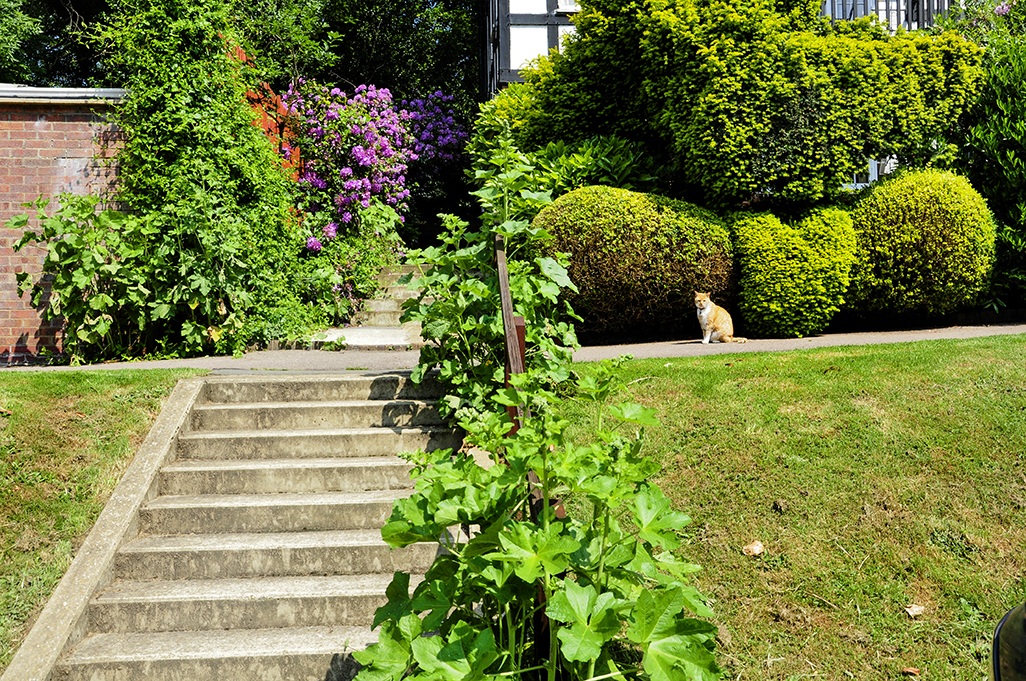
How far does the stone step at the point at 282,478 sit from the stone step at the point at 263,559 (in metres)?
0.48

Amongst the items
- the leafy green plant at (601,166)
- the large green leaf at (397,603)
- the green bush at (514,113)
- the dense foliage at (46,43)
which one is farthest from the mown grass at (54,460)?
the dense foliage at (46,43)

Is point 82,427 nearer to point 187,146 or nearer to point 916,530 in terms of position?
Answer: point 187,146

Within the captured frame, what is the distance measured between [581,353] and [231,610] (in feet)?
13.5

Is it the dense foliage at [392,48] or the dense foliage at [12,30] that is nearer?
the dense foliage at [12,30]

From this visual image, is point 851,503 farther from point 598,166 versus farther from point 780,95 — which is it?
point 598,166

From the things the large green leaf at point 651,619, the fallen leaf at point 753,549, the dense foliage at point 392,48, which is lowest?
the fallen leaf at point 753,549

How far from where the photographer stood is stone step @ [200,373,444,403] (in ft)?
16.1

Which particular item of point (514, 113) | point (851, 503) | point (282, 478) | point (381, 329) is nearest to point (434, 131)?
point (514, 113)

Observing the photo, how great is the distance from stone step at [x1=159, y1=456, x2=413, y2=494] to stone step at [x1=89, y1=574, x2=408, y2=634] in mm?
804

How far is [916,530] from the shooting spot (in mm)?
3557

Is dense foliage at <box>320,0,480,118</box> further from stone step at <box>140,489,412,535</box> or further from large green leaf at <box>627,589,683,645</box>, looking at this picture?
large green leaf at <box>627,589,683,645</box>

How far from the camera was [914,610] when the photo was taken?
3.14 metres

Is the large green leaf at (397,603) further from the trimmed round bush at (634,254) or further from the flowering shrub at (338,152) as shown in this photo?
the flowering shrub at (338,152)

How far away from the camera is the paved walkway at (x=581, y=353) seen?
638 centimetres
